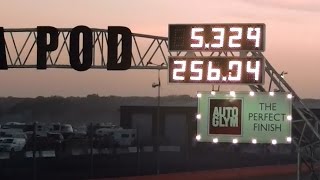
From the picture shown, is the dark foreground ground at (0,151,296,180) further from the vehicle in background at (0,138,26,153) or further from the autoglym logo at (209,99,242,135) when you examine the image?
the autoglym logo at (209,99,242,135)

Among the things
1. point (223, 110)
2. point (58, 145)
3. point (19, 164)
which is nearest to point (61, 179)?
point (19, 164)

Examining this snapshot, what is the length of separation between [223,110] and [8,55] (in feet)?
39.9

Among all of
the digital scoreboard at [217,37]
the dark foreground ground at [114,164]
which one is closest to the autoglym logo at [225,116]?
the digital scoreboard at [217,37]

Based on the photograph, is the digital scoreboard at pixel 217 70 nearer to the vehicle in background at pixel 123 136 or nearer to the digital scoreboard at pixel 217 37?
the digital scoreboard at pixel 217 37

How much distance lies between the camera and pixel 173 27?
96.4ft

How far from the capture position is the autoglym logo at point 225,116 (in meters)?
30.0

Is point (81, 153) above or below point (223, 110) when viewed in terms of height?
below

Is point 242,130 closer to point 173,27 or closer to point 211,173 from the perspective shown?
point 173,27

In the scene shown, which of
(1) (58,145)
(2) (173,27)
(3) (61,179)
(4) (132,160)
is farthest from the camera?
(1) (58,145)

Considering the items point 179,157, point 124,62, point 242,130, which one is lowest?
point 179,157

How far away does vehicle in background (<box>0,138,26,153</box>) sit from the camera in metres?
60.7

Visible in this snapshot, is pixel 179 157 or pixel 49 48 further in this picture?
pixel 179 157

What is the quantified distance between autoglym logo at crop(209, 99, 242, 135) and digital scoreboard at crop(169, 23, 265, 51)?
2316 mm

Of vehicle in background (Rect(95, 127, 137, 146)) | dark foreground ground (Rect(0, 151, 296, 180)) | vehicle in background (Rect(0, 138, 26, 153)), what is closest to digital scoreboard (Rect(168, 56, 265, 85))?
A: dark foreground ground (Rect(0, 151, 296, 180))
